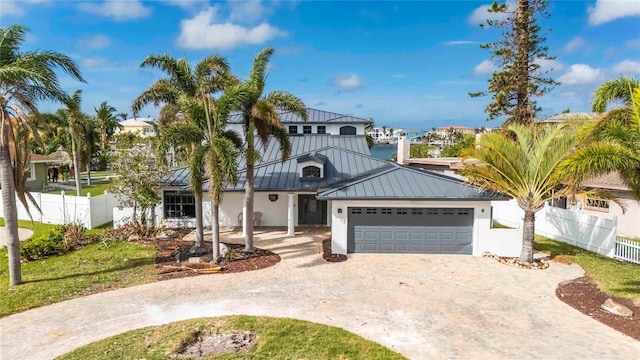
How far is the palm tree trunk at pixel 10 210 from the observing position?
1158 centimetres

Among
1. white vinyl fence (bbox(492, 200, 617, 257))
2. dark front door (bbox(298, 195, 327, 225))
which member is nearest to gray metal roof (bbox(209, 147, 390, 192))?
dark front door (bbox(298, 195, 327, 225))

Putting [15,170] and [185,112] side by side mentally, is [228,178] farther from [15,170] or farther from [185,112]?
[15,170]

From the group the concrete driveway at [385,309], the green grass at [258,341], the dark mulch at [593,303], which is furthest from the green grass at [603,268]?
the green grass at [258,341]

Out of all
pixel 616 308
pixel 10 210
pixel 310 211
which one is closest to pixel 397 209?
pixel 310 211

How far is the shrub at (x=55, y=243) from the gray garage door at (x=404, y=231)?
12.2 m

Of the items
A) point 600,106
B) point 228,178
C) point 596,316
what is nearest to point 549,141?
point 600,106

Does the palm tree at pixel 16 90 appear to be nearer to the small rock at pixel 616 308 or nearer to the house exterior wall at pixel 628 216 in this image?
the small rock at pixel 616 308

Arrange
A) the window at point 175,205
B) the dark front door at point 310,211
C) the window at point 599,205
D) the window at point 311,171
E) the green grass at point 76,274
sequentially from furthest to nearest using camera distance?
the dark front door at point 310,211 → the window at point 175,205 → the window at point 311,171 → the window at point 599,205 → the green grass at point 76,274

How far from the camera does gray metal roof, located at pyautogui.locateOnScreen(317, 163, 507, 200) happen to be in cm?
1574

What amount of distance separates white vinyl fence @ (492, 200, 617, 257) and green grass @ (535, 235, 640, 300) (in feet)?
1.30

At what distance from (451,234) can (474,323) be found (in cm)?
686

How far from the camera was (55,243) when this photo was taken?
15953 millimetres

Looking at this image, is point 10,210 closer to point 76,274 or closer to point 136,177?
point 76,274

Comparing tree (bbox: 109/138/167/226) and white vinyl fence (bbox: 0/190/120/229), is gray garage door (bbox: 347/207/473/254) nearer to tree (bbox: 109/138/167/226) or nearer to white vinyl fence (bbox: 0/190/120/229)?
tree (bbox: 109/138/167/226)
